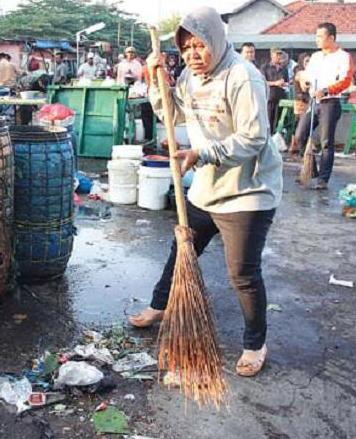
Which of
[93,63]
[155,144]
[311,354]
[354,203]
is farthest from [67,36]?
[311,354]

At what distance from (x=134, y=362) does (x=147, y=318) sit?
423mm

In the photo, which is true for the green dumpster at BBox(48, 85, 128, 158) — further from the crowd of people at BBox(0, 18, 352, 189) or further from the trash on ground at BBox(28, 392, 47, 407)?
the trash on ground at BBox(28, 392, 47, 407)

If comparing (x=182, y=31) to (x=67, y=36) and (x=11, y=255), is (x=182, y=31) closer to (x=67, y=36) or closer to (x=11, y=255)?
(x=11, y=255)

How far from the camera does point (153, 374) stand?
338 cm

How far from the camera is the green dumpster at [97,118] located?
9.98 meters

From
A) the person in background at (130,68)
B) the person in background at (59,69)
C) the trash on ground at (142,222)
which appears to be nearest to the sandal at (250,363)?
the trash on ground at (142,222)

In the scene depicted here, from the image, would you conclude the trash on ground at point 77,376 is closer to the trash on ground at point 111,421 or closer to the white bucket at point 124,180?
the trash on ground at point 111,421

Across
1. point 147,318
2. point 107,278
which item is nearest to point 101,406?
point 147,318

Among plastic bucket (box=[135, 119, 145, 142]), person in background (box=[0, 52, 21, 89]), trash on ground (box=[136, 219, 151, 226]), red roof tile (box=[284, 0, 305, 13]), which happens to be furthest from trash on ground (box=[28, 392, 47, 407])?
red roof tile (box=[284, 0, 305, 13])

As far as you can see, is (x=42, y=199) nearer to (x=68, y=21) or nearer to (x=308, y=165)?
(x=308, y=165)

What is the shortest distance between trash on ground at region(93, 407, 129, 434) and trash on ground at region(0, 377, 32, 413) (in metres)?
0.36

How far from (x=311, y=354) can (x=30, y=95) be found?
7407 millimetres

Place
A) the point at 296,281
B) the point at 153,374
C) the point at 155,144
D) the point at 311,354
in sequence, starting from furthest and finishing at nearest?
the point at 155,144
the point at 296,281
the point at 311,354
the point at 153,374

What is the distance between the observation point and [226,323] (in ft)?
13.4
